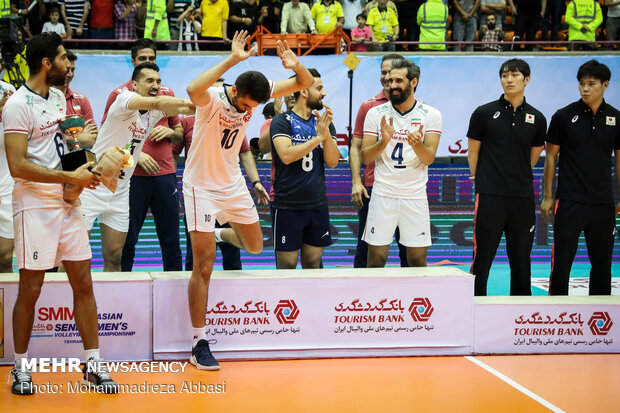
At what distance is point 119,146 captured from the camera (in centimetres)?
580

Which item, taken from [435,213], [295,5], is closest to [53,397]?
[435,213]

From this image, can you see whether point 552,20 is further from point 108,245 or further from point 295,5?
point 108,245

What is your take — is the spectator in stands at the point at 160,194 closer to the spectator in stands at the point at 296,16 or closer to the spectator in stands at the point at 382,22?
the spectator in stands at the point at 296,16

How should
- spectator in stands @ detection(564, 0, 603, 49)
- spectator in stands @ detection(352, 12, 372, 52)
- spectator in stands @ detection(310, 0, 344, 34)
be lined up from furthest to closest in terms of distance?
spectator in stands @ detection(564, 0, 603, 49) < spectator in stands @ detection(310, 0, 344, 34) < spectator in stands @ detection(352, 12, 372, 52)

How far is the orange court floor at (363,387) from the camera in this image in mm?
4383

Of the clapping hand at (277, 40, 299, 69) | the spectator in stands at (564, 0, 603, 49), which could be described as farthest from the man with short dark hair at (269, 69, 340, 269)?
the spectator in stands at (564, 0, 603, 49)

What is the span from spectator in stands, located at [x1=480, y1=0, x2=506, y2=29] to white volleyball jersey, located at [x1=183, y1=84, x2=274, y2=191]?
415 inches

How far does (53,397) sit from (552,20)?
1334 centimetres

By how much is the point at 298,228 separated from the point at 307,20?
878cm

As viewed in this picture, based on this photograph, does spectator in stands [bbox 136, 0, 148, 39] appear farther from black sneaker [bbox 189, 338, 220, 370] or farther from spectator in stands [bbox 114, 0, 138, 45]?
black sneaker [bbox 189, 338, 220, 370]

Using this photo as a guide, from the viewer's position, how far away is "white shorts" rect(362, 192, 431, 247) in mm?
6148

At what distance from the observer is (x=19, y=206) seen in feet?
14.8

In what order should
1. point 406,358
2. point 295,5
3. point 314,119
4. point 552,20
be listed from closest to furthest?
point 406,358 < point 314,119 < point 295,5 < point 552,20

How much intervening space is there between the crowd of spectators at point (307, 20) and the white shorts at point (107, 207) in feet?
25.1
